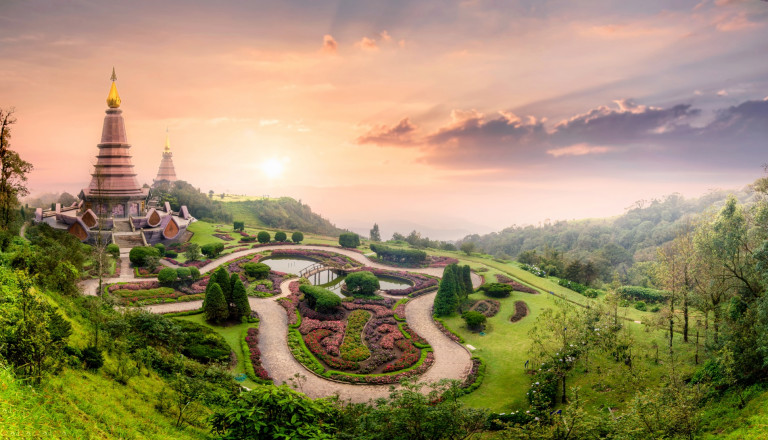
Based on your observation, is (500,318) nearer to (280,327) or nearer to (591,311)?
(591,311)

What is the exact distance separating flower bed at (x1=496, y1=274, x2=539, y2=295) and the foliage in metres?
34.4

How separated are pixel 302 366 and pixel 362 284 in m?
14.2

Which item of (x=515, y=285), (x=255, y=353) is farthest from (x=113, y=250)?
(x=515, y=285)

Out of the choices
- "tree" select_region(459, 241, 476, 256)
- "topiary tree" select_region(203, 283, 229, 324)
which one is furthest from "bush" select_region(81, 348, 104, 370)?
"tree" select_region(459, 241, 476, 256)

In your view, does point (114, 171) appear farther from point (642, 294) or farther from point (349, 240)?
point (642, 294)

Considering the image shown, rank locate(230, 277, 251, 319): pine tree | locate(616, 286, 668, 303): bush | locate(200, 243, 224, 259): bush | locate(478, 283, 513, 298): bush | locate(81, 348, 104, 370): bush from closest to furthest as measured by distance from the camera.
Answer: locate(81, 348, 104, 370): bush → locate(230, 277, 251, 319): pine tree → locate(478, 283, 513, 298): bush → locate(616, 286, 668, 303): bush → locate(200, 243, 224, 259): bush

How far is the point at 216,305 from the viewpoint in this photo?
30.3 metres

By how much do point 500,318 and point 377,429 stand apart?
23.7 metres

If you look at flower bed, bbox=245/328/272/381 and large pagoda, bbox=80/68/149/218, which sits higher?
large pagoda, bbox=80/68/149/218

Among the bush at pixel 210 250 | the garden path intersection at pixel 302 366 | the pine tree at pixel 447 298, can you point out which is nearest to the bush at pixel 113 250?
the garden path intersection at pixel 302 366

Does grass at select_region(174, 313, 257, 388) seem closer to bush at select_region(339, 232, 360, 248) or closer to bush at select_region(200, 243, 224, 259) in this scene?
bush at select_region(200, 243, 224, 259)

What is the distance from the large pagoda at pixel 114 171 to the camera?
51.9 meters

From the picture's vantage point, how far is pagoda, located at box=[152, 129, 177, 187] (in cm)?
8836

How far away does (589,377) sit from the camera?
941 inches
